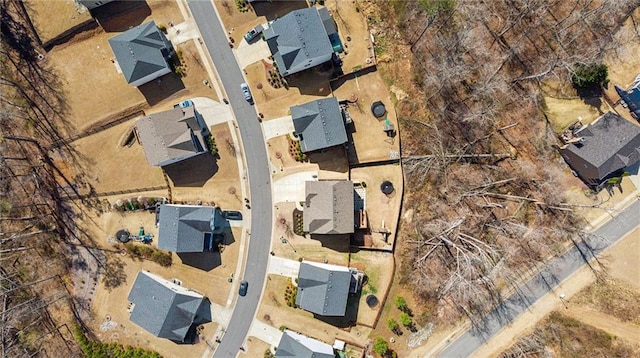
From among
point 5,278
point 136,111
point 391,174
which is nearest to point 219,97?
point 136,111

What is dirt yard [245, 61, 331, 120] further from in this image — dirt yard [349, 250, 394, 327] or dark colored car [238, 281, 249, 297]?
dark colored car [238, 281, 249, 297]

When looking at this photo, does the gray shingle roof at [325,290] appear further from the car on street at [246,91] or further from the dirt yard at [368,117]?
the car on street at [246,91]

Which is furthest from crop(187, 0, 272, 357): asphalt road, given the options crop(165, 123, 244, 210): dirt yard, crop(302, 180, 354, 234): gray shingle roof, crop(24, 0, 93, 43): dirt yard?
crop(24, 0, 93, 43): dirt yard

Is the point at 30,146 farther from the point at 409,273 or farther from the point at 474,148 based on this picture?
the point at 474,148

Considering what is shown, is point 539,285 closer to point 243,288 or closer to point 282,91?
point 243,288

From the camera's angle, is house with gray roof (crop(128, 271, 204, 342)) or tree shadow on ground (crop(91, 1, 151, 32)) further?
tree shadow on ground (crop(91, 1, 151, 32))

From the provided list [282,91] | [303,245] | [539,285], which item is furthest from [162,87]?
[539,285]

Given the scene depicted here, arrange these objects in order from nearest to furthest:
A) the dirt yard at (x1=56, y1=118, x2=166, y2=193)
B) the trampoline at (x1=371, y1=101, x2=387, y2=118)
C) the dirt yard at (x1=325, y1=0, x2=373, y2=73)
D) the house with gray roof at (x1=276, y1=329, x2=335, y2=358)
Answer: the house with gray roof at (x1=276, y1=329, x2=335, y2=358)
the trampoline at (x1=371, y1=101, x2=387, y2=118)
the dirt yard at (x1=325, y1=0, x2=373, y2=73)
the dirt yard at (x1=56, y1=118, x2=166, y2=193)
